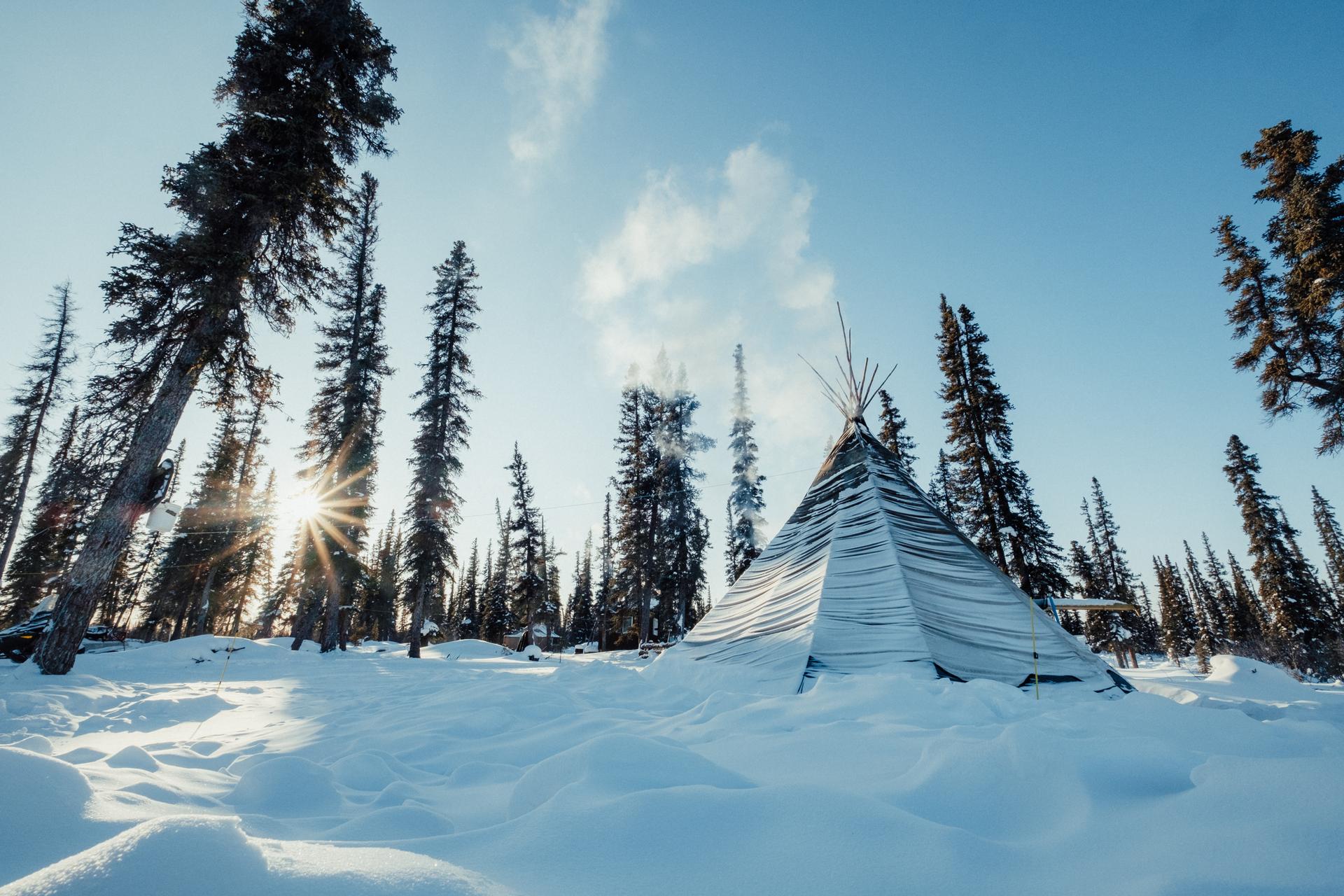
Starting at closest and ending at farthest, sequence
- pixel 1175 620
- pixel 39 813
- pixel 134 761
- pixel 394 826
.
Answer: pixel 39 813 < pixel 394 826 < pixel 134 761 < pixel 1175 620

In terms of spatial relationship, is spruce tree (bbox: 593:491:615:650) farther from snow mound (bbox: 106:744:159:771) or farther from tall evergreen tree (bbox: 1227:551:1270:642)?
tall evergreen tree (bbox: 1227:551:1270:642)

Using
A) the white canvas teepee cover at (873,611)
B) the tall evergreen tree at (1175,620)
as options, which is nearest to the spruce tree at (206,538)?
the white canvas teepee cover at (873,611)

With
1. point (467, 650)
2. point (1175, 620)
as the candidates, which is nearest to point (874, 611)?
point (467, 650)

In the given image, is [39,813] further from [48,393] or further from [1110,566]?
[1110,566]

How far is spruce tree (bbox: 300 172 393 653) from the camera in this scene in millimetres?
16062

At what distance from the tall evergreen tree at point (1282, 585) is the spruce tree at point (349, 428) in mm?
33835

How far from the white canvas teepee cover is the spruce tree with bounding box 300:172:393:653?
45.9ft

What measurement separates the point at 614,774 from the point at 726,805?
489mm

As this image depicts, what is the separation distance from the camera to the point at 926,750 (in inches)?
76.6

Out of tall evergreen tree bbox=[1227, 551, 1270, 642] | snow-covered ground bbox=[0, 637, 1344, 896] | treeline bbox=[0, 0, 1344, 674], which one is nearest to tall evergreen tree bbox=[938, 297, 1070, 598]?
treeline bbox=[0, 0, 1344, 674]

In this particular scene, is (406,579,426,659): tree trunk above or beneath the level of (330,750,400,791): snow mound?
above

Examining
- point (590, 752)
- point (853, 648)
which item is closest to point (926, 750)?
point (590, 752)

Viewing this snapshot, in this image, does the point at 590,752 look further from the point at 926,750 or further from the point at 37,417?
the point at 37,417

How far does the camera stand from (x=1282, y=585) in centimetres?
2036
